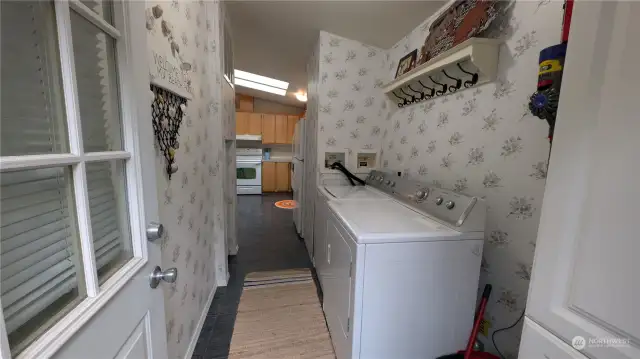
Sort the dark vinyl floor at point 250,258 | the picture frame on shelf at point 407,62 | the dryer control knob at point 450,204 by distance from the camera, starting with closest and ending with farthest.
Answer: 1. the dryer control knob at point 450,204
2. the dark vinyl floor at point 250,258
3. the picture frame on shelf at point 407,62

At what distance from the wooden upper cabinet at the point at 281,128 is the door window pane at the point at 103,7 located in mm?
5994

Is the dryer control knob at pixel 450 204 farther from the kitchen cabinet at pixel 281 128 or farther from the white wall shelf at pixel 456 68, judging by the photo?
the kitchen cabinet at pixel 281 128

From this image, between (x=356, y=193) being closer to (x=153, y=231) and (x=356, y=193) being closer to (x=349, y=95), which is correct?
(x=349, y=95)

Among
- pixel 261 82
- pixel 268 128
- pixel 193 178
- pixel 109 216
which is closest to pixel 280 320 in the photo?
pixel 193 178

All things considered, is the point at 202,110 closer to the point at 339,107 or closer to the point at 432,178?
the point at 339,107

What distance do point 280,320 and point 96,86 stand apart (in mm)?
1875

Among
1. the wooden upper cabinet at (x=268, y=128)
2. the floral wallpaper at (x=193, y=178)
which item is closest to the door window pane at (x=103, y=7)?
the floral wallpaper at (x=193, y=178)

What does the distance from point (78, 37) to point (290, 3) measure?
192 centimetres

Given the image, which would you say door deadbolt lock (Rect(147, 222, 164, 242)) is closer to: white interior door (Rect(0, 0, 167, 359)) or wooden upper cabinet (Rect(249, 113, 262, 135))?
white interior door (Rect(0, 0, 167, 359))

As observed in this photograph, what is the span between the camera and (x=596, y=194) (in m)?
0.51

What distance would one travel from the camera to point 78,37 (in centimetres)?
55

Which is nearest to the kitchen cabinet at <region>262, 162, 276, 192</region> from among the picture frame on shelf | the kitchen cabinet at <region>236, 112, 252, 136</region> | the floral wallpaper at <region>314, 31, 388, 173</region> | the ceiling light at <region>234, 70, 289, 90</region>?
the kitchen cabinet at <region>236, 112, 252, 136</region>

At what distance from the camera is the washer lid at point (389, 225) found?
118cm

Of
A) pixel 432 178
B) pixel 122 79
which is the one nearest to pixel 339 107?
pixel 432 178
